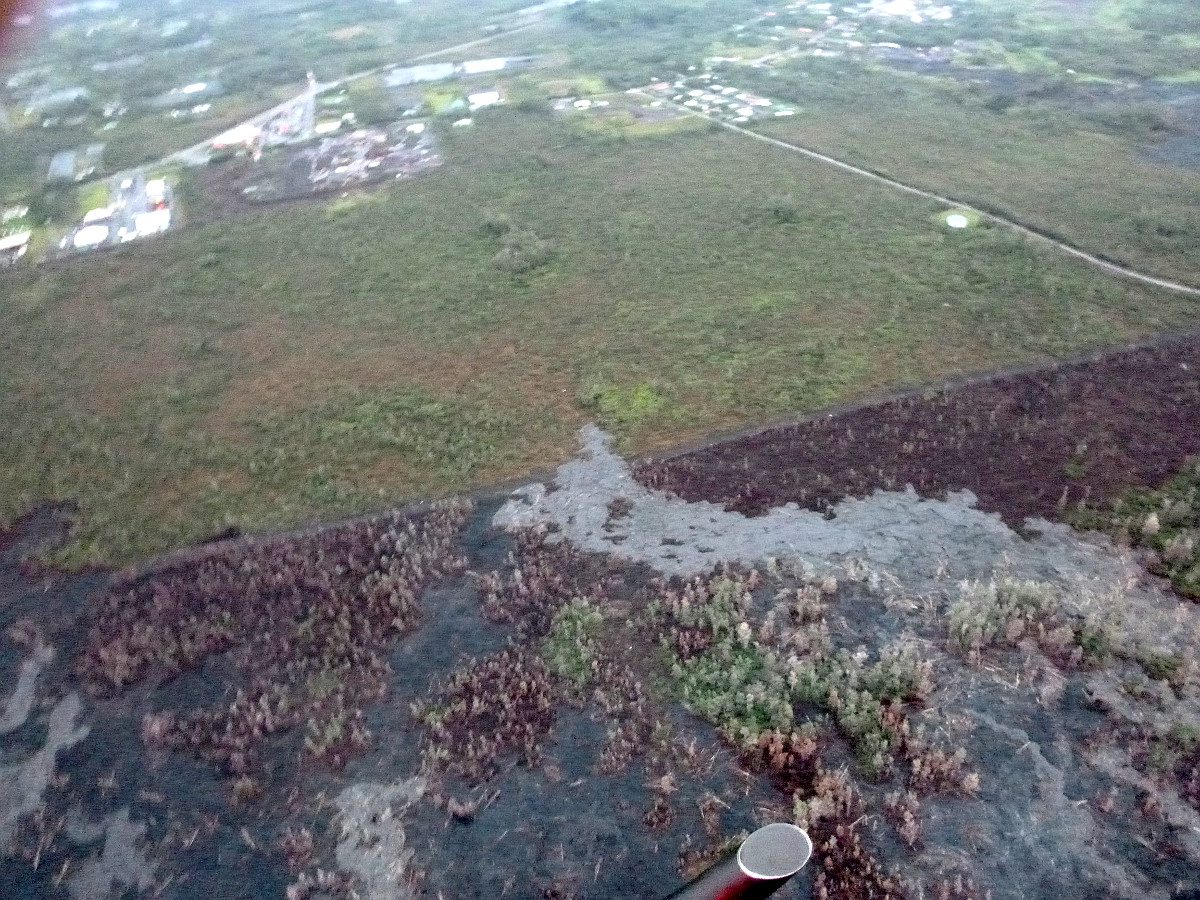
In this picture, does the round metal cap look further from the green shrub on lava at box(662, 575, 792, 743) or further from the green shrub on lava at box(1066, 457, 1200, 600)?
the green shrub on lava at box(1066, 457, 1200, 600)

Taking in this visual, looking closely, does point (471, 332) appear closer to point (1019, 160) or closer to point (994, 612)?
point (994, 612)

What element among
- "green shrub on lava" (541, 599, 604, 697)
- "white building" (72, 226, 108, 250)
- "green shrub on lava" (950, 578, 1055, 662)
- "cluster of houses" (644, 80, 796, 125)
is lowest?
"cluster of houses" (644, 80, 796, 125)

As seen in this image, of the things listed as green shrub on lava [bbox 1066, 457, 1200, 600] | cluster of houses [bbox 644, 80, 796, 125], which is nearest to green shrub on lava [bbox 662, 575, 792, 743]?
green shrub on lava [bbox 1066, 457, 1200, 600]

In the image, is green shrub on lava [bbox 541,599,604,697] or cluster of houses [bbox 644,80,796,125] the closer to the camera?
green shrub on lava [bbox 541,599,604,697]

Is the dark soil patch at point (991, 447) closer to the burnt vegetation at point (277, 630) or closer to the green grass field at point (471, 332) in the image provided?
the green grass field at point (471, 332)

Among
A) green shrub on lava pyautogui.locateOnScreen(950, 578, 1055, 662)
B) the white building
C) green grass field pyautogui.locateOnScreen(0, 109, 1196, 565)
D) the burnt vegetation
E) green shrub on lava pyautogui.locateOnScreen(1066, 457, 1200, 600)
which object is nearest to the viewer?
the burnt vegetation

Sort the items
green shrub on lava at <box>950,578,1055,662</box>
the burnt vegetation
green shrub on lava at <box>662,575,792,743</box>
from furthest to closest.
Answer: green shrub on lava at <box>950,578,1055,662</box>, the burnt vegetation, green shrub on lava at <box>662,575,792,743</box>
